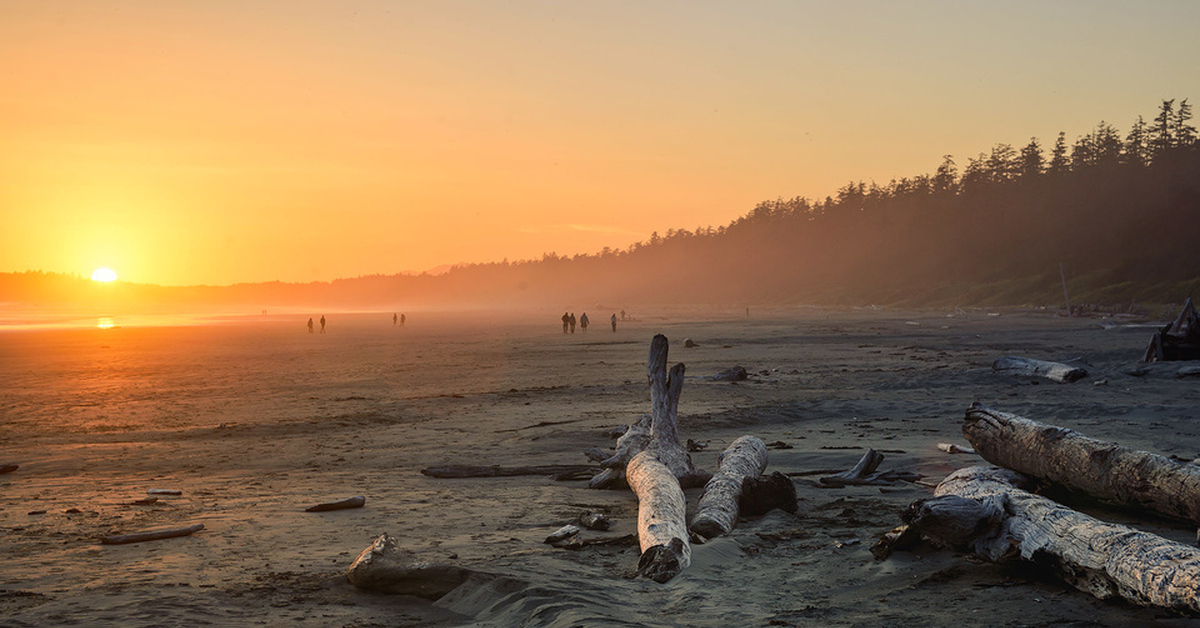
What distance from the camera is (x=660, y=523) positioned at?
7301 millimetres

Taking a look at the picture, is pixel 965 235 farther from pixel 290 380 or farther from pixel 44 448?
pixel 44 448

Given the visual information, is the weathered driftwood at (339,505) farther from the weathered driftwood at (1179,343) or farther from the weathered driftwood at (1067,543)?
the weathered driftwood at (1179,343)

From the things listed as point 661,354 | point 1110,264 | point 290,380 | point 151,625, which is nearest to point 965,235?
point 1110,264

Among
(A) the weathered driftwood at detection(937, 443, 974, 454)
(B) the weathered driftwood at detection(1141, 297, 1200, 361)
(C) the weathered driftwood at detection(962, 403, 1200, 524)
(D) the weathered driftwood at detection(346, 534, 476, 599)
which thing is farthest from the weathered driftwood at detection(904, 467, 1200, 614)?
(B) the weathered driftwood at detection(1141, 297, 1200, 361)

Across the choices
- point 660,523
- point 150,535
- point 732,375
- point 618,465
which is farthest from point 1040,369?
point 150,535

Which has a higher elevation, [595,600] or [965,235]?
[965,235]

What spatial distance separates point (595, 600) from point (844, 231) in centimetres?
15771

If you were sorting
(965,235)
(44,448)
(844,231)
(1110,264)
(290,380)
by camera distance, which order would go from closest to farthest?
(44,448) → (290,380) → (1110,264) → (965,235) → (844,231)

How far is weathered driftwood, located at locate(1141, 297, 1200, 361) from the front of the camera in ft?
65.2

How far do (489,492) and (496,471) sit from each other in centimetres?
106

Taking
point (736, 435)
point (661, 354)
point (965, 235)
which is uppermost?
point (965, 235)

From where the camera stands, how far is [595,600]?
5824 millimetres

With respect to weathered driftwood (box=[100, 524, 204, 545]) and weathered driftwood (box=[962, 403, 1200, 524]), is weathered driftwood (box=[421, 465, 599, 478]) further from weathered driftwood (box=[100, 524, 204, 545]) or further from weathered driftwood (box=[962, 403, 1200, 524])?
weathered driftwood (box=[962, 403, 1200, 524])

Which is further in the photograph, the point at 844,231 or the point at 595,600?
the point at 844,231
